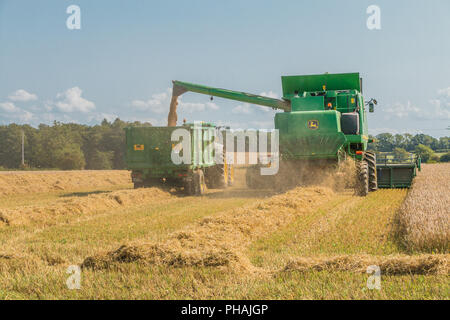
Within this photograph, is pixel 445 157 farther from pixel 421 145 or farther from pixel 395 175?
pixel 395 175

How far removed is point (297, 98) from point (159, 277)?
34.8ft

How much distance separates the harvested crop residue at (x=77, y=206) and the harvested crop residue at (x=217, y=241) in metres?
4.07

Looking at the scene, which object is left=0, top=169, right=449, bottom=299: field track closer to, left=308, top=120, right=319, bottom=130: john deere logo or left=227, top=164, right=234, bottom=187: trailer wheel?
left=308, top=120, right=319, bottom=130: john deere logo

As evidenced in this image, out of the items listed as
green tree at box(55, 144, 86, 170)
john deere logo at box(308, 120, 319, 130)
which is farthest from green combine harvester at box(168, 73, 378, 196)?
green tree at box(55, 144, 86, 170)

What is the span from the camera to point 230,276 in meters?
5.29

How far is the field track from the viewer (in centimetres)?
490

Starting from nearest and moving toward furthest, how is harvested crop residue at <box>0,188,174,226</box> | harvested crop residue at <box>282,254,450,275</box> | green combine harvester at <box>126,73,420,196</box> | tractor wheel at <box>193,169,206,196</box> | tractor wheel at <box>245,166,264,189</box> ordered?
1. harvested crop residue at <box>282,254,450,275</box>
2. harvested crop residue at <box>0,188,174,226</box>
3. green combine harvester at <box>126,73,420,196</box>
4. tractor wheel at <box>193,169,206,196</box>
5. tractor wheel at <box>245,166,264,189</box>

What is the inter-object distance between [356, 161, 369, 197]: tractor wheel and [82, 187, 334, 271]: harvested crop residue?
3365mm

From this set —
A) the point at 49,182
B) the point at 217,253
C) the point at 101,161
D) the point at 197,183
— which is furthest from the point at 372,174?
the point at 101,161

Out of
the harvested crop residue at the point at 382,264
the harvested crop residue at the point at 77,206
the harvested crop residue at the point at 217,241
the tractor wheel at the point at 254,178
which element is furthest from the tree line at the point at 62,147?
the harvested crop residue at the point at 382,264

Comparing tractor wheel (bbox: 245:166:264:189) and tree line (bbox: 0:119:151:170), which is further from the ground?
tree line (bbox: 0:119:151:170)

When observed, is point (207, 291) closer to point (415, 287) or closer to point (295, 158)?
point (415, 287)

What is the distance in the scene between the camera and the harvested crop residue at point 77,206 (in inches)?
411
